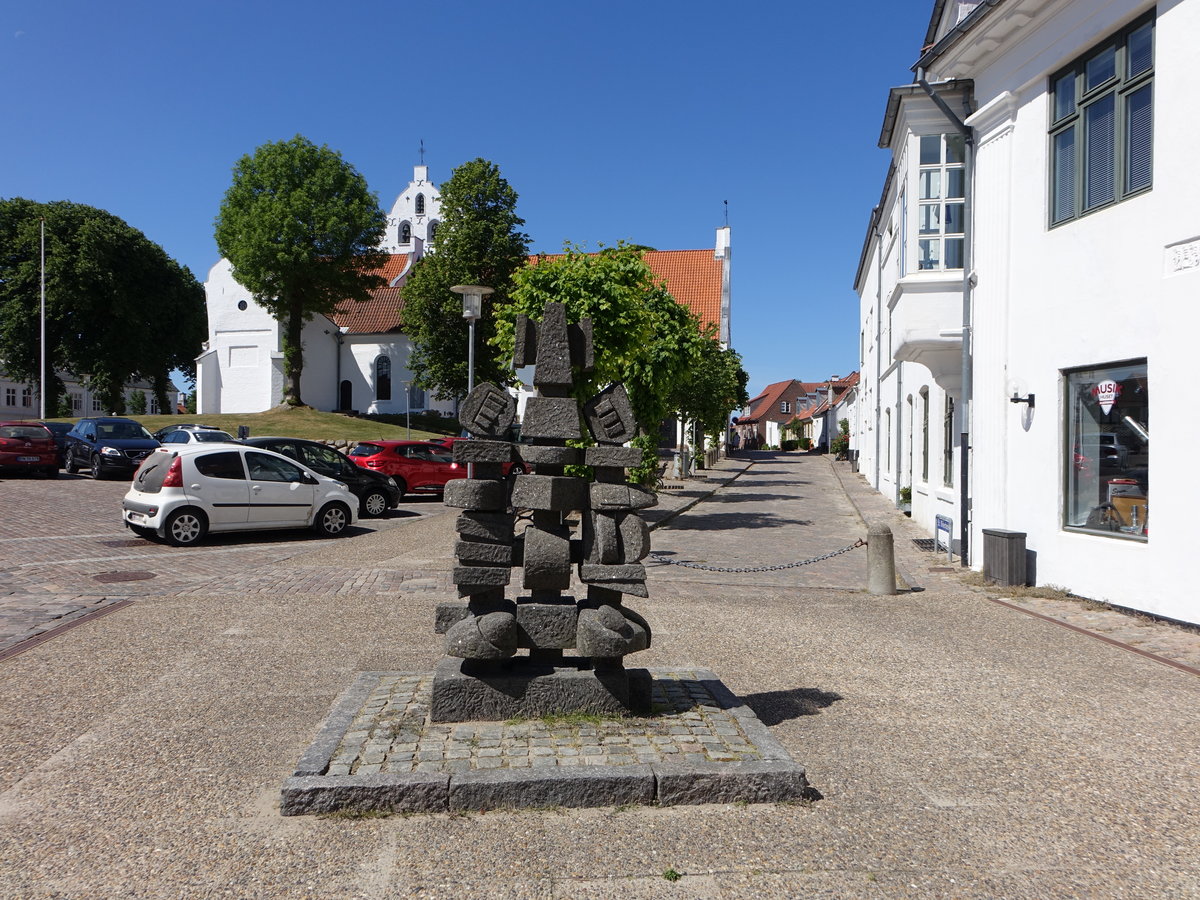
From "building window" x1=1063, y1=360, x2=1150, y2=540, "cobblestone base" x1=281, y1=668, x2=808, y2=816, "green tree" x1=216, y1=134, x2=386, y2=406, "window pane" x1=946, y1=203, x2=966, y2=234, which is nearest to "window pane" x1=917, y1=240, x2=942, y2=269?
"window pane" x1=946, y1=203, x2=966, y2=234

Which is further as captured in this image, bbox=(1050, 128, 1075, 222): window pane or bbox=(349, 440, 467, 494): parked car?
bbox=(349, 440, 467, 494): parked car

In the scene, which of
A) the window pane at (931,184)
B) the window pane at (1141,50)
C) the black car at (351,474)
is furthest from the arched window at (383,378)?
the window pane at (1141,50)

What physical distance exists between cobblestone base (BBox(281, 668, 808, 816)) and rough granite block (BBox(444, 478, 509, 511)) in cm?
123

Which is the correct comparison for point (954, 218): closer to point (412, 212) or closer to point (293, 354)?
point (293, 354)

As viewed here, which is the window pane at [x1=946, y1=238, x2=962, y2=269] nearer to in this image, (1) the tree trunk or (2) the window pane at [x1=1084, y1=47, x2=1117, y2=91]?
(2) the window pane at [x1=1084, y1=47, x2=1117, y2=91]

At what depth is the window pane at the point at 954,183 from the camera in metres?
12.9

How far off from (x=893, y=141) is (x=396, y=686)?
49.1ft

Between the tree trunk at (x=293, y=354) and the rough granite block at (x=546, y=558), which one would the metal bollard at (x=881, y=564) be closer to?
the rough granite block at (x=546, y=558)

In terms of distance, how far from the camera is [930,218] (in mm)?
13188

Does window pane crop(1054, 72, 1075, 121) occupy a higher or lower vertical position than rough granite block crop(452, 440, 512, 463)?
higher

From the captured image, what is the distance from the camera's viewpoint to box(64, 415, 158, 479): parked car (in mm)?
24906

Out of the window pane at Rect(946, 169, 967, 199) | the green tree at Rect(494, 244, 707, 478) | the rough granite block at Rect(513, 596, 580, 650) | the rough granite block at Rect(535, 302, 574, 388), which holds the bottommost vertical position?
the rough granite block at Rect(513, 596, 580, 650)

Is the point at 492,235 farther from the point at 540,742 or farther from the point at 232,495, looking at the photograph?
the point at 540,742

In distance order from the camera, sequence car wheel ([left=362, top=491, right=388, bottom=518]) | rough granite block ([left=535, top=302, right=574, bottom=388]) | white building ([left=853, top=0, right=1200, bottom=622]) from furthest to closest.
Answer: car wheel ([left=362, top=491, right=388, bottom=518]) < white building ([left=853, top=0, right=1200, bottom=622]) < rough granite block ([left=535, top=302, right=574, bottom=388])
